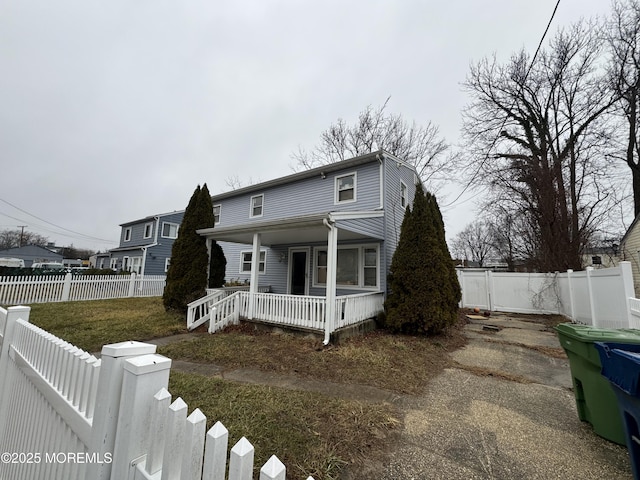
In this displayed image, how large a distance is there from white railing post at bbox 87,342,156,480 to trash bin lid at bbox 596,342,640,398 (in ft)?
10.8

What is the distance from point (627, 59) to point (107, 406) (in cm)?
2193

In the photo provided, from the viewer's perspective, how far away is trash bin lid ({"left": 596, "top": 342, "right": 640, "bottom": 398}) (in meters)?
1.82

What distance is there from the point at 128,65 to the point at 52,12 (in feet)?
8.45

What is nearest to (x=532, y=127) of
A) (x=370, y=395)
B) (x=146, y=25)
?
(x=370, y=395)

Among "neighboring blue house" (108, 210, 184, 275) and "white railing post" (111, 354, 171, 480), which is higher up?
"neighboring blue house" (108, 210, 184, 275)

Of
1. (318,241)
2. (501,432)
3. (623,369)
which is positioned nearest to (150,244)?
(318,241)

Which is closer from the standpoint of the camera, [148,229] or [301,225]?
[301,225]

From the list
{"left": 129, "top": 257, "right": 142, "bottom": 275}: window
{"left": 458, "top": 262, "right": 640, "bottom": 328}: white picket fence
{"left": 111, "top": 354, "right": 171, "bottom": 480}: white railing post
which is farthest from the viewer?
{"left": 129, "top": 257, "right": 142, "bottom": 275}: window

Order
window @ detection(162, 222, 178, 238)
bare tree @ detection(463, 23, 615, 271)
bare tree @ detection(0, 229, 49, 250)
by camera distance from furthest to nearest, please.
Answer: bare tree @ detection(0, 229, 49, 250) → window @ detection(162, 222, 178, 238) → bare tree @ detection(463, 23, 615, 271)

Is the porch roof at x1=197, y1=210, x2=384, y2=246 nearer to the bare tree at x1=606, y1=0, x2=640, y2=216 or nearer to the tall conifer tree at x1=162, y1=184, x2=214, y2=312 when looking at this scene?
the tall conifer tree at x1=162, y1=184, x2=214, y2=312

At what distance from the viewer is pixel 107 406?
4.20 ft

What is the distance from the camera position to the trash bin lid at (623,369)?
1.82 meters

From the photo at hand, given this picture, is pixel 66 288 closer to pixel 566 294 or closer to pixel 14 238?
pixel 566 294

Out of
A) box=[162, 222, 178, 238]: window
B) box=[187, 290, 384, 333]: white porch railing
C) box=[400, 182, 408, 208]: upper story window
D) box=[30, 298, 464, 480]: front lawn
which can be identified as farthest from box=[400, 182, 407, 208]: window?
box=[162, 222, 178, 238]: window
